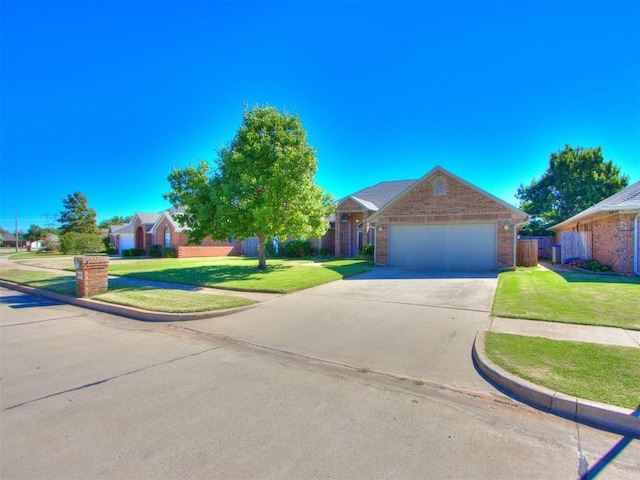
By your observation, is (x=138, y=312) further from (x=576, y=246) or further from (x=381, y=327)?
(x=576, y=246)

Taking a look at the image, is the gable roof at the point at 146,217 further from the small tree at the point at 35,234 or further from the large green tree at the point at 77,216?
the small tree at the point at 35,234

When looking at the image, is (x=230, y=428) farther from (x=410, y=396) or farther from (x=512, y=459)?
(x=512, y=459)

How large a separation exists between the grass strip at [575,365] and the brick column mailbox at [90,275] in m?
10.5

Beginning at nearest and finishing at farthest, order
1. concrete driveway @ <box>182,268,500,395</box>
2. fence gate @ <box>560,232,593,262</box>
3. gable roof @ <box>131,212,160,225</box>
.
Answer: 1. concrete driveway @ <box>182,268,500,395</box>
2. fence gate @ <box>560,232,593,262</box>
3. gable roof @ <box>131,212,160,225</box>

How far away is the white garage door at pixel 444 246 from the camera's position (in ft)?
53.8

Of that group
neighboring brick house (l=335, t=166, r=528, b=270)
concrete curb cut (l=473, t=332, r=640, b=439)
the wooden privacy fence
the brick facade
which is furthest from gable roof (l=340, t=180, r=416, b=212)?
concrete curb cut (l=473, t=332, r=640, b=439)

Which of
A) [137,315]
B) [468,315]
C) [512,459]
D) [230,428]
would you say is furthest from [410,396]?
[137,315]

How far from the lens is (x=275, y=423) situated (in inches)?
133

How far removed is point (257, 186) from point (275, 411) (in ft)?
35.7

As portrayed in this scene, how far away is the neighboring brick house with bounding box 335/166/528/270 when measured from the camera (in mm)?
16047

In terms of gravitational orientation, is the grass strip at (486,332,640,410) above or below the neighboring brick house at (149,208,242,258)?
below

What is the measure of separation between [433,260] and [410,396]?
14.3 metres

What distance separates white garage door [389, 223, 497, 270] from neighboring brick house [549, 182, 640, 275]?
14.9 ft

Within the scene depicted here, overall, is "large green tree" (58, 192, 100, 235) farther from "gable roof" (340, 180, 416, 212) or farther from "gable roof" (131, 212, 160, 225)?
"gable roof" (340, 180, 416, 212)
